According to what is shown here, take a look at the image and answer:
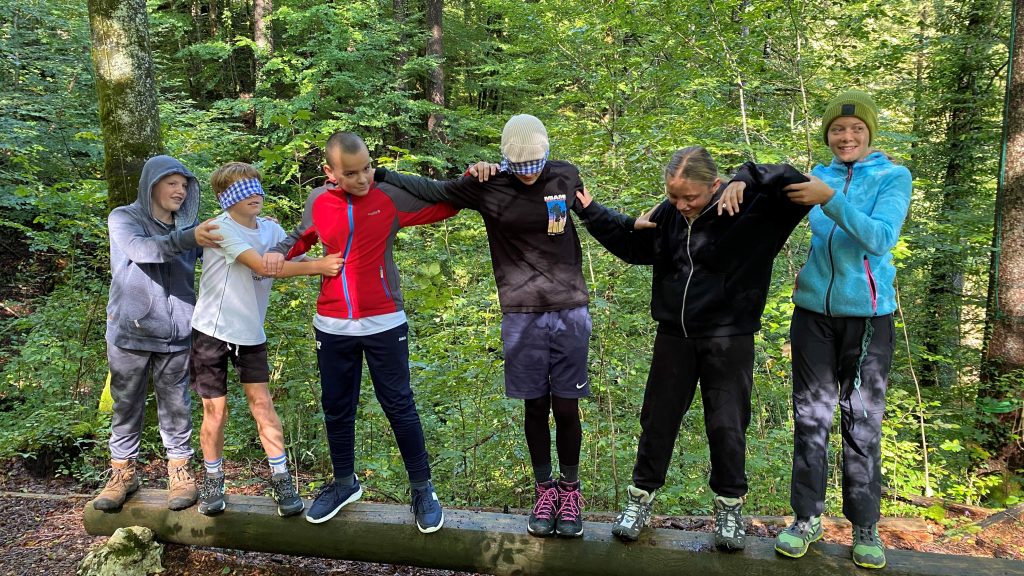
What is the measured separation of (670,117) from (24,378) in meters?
7.65

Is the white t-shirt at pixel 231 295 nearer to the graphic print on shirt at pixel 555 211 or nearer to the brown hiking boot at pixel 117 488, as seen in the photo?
the brown hiking boot at pixel 117 488

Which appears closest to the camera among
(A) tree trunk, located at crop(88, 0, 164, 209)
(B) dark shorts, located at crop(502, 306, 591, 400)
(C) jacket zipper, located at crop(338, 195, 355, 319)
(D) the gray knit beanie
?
(D) the gray knit beanie

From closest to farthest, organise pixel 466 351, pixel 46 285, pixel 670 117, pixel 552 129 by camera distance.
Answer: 1. pixel 466 351
2. pixel 670 117
3. pixel 552 129
4. pixel 46 285

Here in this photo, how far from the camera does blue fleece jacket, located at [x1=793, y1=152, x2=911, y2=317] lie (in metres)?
2.40

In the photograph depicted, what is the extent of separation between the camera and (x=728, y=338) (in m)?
2.59

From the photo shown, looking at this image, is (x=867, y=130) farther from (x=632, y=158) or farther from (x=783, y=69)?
(x=783, y=69)

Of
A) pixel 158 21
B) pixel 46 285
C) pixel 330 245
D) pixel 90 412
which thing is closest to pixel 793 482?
pixel 330 245

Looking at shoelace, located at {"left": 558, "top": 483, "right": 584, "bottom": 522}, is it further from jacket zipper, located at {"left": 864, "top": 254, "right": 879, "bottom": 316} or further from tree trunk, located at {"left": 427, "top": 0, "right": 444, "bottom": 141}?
tree trunk, located at {"left": 427, "top": 0, "right": 444, "bottom": 141}

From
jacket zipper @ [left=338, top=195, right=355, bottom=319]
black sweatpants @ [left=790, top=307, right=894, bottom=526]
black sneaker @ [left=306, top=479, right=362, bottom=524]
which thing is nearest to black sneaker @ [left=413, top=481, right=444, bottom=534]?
black sneaker @ [left=306, top=479, right=362, bottom=524]

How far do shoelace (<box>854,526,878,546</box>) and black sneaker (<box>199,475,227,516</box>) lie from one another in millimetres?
3268

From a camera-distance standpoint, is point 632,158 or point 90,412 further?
point 90,412

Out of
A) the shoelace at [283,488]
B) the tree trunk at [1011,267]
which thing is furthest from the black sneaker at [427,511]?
the tree trunk at [1011,267]

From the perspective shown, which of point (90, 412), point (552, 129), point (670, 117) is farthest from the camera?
point (552, 129)

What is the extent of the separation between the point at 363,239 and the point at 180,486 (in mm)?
1871
